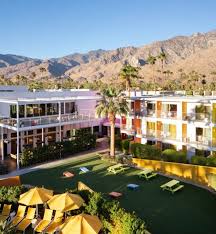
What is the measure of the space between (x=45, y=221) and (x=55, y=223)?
0.66 meters

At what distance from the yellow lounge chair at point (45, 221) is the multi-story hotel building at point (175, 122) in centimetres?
2032

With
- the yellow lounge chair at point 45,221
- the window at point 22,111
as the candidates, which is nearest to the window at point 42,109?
the window at point 22,111

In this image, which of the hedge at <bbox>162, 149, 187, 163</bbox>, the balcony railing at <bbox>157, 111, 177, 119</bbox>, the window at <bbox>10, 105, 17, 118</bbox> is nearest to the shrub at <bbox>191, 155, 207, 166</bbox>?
the hedge at <bbox>162, 149, 187, 163</bbox>

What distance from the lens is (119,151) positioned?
3900 centimetres

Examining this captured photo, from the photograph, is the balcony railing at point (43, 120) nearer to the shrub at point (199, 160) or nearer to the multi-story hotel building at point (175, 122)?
the multi-story hotel building at point (175, 122)

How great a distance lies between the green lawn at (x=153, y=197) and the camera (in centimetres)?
1906

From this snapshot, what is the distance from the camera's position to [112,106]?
33.5m

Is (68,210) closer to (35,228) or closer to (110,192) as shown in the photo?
(35,228)

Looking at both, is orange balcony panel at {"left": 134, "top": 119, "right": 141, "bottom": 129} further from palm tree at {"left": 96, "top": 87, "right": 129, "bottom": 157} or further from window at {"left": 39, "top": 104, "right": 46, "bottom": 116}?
window at {"left": 39, "top": 104, "right": 46, "bottom": 116}

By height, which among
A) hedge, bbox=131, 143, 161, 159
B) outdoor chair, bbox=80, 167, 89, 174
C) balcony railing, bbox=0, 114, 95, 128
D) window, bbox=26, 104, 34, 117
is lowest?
outdoor chair, bbox=80, 167, 89, 174

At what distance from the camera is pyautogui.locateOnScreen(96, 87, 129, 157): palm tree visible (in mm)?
33438

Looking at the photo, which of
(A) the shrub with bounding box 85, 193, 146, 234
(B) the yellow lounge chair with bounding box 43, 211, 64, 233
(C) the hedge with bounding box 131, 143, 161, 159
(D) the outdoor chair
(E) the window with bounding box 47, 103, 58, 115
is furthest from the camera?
(E) the window with bounding box 47, 103, 58, 115

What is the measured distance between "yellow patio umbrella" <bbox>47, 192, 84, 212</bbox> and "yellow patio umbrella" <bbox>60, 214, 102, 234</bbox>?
1909 millimetres

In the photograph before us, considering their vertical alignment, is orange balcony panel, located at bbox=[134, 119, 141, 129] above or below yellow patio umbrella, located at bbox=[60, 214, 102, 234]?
above
